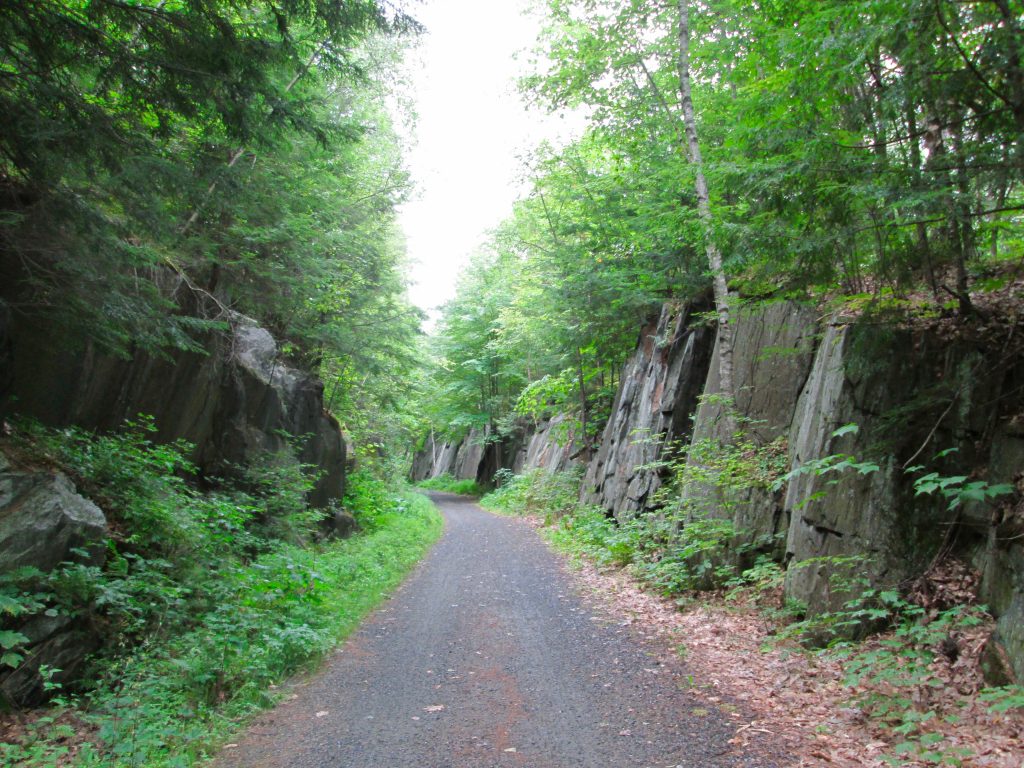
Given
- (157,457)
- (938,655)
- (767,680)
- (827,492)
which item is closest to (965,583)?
(938,655)

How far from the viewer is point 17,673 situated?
4371mm

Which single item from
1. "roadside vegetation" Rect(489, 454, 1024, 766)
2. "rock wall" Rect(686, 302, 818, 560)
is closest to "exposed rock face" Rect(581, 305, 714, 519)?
"rock wall" Rect(686, 302, 818, 560)

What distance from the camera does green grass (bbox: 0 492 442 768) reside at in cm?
404

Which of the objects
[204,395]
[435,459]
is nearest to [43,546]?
[204,395]

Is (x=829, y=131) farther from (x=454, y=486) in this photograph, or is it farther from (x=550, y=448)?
(x=454, y=486)

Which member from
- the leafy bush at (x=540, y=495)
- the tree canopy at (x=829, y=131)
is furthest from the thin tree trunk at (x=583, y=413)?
the tree canopy at (x=829, y=131)

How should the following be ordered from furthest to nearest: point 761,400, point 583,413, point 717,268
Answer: point 583,413, point 717,268, point 761,400

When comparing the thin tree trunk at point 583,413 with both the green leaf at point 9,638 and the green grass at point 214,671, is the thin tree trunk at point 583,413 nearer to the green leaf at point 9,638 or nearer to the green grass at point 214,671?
the green grass at point 214,671

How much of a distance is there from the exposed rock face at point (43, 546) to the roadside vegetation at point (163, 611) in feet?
0.37

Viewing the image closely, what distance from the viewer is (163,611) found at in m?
5.79

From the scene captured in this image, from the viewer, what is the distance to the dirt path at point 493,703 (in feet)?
13.3

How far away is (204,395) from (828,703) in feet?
30.5

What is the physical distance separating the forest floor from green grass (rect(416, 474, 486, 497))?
28.0 meters

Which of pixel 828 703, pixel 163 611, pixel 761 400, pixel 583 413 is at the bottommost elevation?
pixel 163 611
